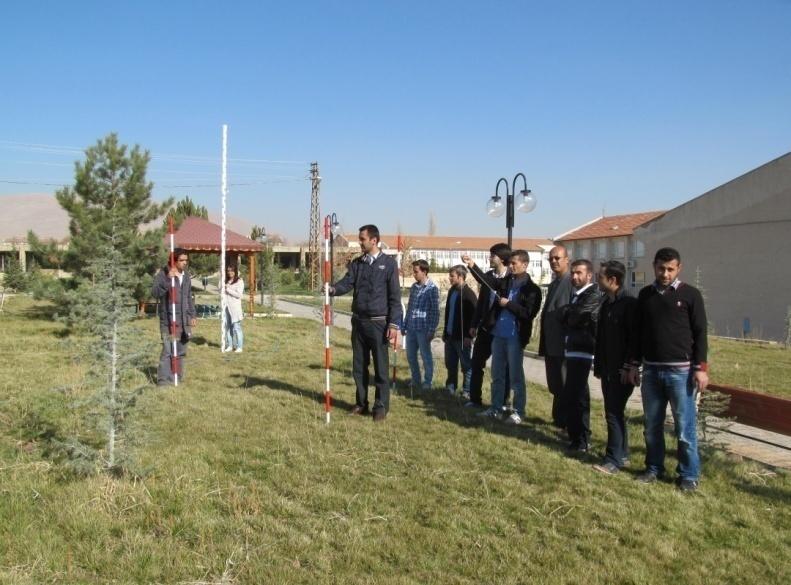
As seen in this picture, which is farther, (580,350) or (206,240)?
(206,240)

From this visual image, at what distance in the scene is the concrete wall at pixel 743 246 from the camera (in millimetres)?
22250

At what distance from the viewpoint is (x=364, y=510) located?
4.48 m

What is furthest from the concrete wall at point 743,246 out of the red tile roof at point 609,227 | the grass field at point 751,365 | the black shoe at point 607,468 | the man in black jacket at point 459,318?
the red tile roof at point 609,227

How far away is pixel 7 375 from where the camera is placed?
948 centimetres

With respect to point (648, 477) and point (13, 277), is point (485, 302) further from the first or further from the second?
point (13, 277)

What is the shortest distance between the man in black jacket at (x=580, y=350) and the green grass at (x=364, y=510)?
29 centimetres

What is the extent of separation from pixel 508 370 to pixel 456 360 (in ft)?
5.96

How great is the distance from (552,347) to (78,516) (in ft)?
14.2

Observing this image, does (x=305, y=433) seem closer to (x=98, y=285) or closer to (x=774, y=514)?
(x=98, y=285)

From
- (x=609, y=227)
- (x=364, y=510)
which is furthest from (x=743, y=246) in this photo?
(x=609, y=227)

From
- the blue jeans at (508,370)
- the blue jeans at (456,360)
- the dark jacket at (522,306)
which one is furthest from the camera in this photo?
the blue jeans at (456,360)

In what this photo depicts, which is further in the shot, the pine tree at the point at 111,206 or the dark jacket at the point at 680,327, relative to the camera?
the pine tree at the point at 111,206

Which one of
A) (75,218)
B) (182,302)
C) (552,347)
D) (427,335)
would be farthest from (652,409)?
(75,218)

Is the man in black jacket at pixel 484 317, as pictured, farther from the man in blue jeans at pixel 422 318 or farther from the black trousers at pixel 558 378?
the man in blue jeans at pixel 422 318
